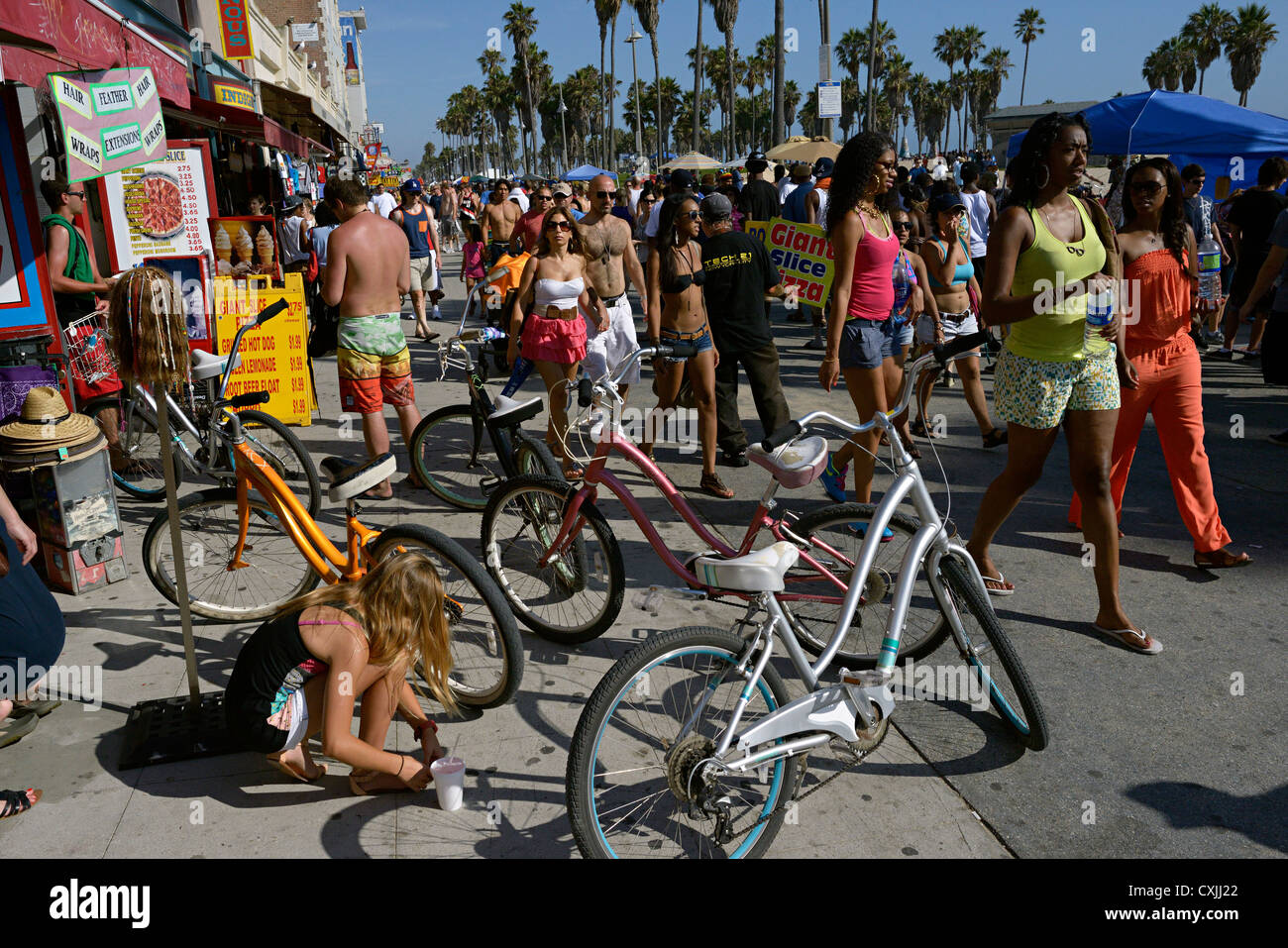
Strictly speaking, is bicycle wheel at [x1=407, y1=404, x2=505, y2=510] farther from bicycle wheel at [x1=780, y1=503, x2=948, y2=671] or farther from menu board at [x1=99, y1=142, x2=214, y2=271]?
menu board at [x1=99, y1=142, x2=214, y2=271]

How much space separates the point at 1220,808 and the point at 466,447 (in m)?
4.73

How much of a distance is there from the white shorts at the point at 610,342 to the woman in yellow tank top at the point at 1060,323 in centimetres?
352

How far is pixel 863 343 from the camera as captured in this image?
5309 millimetres

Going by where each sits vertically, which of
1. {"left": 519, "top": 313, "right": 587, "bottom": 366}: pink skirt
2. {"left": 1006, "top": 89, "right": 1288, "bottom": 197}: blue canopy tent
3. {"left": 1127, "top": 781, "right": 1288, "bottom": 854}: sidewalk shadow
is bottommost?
{"left": 1127, "top": 781, "right": 1288, "bottom": 854}: sidewalk shadow

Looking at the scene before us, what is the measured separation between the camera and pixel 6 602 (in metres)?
3.36

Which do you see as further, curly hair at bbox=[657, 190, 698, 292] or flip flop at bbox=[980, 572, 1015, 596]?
curly hair at bbox=[657, 190, 698, 292]

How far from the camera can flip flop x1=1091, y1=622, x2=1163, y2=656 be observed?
4129mm

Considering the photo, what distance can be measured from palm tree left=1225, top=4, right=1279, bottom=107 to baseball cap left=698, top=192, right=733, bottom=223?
75.6 m

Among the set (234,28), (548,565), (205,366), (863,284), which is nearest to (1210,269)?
(863,284)

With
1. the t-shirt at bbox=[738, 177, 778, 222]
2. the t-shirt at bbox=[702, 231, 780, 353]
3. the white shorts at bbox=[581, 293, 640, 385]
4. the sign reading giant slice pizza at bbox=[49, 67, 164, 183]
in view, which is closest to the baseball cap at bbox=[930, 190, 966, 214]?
the t-shirt at bbox=[702, 231, 780, 353]

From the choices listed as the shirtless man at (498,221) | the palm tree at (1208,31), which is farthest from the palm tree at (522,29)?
the shirtless man at (498,221)

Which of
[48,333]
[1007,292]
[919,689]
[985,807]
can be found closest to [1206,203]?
[1007,292]

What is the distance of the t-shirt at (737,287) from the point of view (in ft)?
20.6
